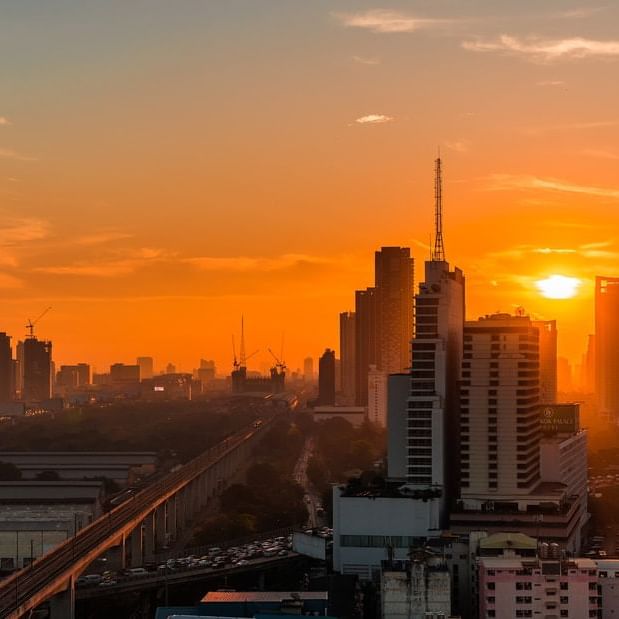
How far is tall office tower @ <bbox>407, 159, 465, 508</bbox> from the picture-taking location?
40000 millimetres

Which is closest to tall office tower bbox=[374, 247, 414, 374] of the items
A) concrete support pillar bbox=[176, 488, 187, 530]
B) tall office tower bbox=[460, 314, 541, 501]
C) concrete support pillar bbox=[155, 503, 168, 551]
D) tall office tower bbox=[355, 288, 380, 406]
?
tall office tower bbox=[355, 288, 380, 406]

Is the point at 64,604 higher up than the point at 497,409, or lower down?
lower down

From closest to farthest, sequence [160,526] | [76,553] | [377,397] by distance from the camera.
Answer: [76,553] → [160,526] → [377,397]

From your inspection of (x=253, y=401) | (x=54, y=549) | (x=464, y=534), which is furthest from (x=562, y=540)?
(x=253, y=401)

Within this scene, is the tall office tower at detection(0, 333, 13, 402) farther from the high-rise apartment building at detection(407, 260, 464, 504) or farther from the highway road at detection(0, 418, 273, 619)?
the high-rise apartment building at detection(407, 260, 464, 504)

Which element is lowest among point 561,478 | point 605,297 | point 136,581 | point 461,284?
point 136,581

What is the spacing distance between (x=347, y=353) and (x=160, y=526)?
94.6 meters

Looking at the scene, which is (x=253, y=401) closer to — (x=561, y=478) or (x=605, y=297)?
(x=605, y=297)

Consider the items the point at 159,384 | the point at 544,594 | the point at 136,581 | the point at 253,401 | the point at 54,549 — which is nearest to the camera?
the point at 544,594

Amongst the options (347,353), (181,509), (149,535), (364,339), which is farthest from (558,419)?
(347,353)

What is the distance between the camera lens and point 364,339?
126 metres

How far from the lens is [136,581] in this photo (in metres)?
36.0

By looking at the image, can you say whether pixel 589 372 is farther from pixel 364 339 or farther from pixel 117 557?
pixel 117 557

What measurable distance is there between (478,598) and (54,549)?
Answer: 13.6 m
